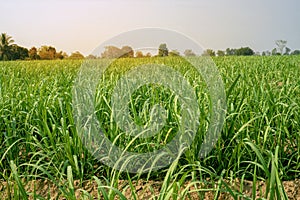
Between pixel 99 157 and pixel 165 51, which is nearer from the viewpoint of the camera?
pixel 99 157

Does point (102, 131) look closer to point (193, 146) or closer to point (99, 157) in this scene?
point (99, 157)

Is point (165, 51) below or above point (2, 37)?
below

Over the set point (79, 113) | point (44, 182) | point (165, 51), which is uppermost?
point (165, 51)

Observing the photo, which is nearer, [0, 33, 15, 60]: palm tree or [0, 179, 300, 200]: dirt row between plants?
[0, 179, 300, 200]: dirt row between plants

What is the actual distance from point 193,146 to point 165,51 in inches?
104

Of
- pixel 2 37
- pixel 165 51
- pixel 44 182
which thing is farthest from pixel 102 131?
pixel 2 37

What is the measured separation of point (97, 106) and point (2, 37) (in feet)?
170

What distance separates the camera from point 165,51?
4.34 metres

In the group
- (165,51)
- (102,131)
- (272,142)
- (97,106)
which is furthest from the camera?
(165,51)

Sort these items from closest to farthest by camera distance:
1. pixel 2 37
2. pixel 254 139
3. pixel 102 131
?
pixel 254 139 → pixel 102 131 → pixel 2 37

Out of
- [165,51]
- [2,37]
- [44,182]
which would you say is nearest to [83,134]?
[44,182]

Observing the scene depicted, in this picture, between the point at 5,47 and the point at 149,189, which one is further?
the point at 5,47

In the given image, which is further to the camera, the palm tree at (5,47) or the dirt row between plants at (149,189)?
the palm tree at (5,47)

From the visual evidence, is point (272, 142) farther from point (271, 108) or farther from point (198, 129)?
point (198, 129)
